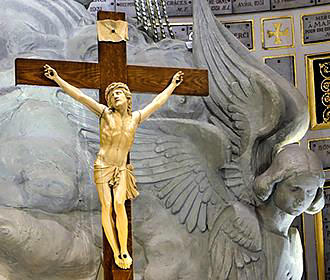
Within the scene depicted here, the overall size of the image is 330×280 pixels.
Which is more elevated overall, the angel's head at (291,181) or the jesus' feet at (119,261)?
the angel's head at (291,181)

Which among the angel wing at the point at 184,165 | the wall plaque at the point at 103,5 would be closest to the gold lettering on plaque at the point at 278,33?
the wall plaque at the point at 103,5

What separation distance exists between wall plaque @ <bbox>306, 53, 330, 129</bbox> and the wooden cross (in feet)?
7.43

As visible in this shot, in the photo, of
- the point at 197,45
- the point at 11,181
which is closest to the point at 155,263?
the point at 11,181

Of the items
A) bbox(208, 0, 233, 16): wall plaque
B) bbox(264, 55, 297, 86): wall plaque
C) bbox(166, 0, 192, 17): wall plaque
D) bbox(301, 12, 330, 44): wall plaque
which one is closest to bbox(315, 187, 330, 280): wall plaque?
bbox(264, 55, 297, 86): wall plaque

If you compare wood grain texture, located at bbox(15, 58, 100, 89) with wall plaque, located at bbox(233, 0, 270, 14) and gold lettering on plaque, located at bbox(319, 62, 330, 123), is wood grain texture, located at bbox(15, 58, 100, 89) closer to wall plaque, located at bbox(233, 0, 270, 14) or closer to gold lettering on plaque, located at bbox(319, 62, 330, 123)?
gold lettering on plaque, located at bbox(319, 62, 330, 123)

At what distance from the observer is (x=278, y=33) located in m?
6.07

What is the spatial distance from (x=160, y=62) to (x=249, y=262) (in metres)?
0.93

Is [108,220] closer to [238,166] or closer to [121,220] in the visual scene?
[121,220]

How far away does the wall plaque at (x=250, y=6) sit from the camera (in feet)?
20.1

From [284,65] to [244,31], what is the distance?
1.01ft

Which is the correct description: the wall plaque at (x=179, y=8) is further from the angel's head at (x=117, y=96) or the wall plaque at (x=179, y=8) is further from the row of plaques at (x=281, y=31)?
the angel's head at (x=117, y=96)

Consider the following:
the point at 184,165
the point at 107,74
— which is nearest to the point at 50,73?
the point at 107,74

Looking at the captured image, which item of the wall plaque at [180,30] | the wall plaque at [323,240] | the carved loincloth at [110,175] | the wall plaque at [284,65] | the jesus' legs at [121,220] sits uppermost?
the wall plaque at [180,30]

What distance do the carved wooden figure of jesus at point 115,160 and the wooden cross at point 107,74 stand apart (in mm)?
34
